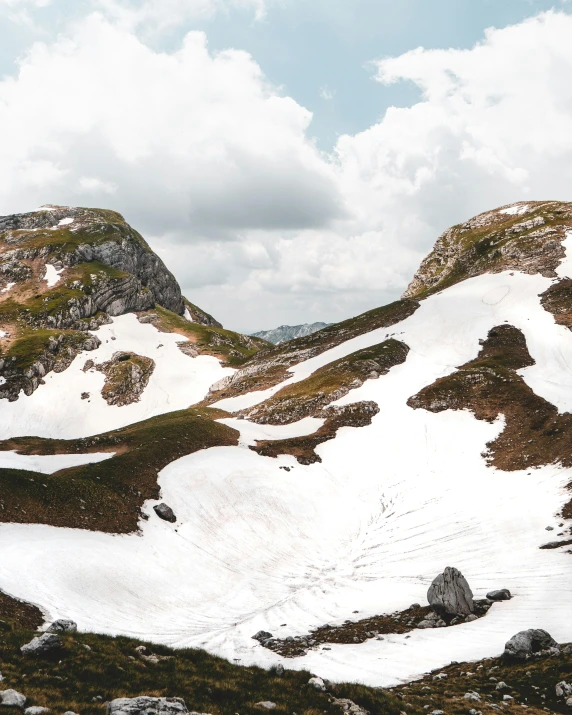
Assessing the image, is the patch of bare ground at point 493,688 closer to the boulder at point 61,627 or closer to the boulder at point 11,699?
the boulder at point 11,699

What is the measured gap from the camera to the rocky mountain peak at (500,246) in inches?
5143

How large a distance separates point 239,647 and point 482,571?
762 inches

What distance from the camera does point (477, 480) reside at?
50594mm

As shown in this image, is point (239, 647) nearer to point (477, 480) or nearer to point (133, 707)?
point (133, 707)

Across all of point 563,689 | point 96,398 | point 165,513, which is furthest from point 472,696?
point 96,398

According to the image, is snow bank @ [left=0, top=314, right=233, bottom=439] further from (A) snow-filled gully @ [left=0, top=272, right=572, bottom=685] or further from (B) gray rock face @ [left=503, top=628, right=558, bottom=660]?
(B) gray rock face @ [left=503, top=628, right=558, bottom=660]

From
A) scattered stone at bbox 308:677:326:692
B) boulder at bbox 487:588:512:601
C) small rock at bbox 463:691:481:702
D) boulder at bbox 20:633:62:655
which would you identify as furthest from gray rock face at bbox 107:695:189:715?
boulder at bbox 487:588:512:601

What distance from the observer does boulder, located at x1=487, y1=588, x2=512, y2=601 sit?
2694cm

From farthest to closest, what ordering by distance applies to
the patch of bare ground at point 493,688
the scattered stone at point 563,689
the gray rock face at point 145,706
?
the scattered stone at point 563,689
the patch of bare ground at point 493,688
the gray rock face at point 145,706

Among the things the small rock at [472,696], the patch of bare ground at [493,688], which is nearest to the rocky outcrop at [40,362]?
the patch of bare ground at [493,688]

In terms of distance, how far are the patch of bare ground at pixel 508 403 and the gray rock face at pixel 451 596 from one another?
16.9 m

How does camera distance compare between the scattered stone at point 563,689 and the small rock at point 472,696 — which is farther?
the small rock at point 472,696

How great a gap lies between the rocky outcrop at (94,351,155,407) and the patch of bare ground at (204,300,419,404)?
25588 millimetres

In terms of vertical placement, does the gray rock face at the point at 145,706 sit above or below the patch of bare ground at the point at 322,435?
below
